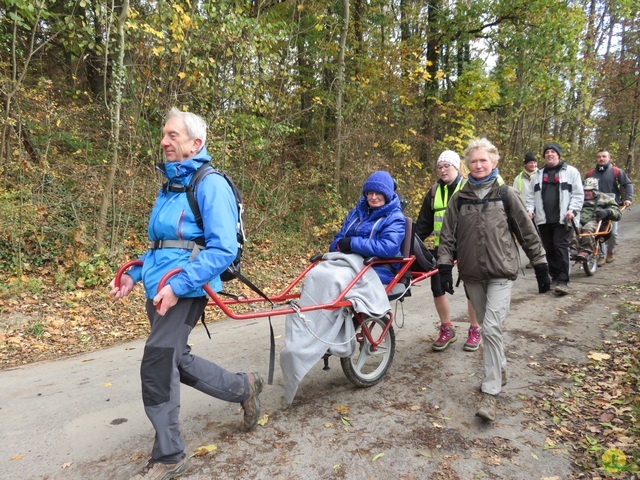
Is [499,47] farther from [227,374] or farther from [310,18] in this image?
[227,374]

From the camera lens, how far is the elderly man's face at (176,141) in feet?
8.38

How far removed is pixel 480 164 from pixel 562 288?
13.3ft

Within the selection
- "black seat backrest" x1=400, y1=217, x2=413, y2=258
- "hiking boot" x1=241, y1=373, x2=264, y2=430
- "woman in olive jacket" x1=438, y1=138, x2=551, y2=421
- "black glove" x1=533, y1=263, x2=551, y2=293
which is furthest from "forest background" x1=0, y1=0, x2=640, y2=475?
"hiking boot" x1=241, y1=373, x2=264, y2=430

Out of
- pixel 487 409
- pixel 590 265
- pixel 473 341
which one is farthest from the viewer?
pixel 590 265

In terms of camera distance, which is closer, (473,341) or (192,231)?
(192,231)

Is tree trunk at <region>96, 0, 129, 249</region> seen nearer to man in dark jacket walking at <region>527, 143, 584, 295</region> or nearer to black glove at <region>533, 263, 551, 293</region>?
black glove at <region>533, 263, 551, 293</region>

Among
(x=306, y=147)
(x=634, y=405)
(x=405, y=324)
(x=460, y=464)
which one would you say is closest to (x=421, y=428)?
(x=460, y=464)

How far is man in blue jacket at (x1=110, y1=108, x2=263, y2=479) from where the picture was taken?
8.00 ft

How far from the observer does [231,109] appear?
8.80m

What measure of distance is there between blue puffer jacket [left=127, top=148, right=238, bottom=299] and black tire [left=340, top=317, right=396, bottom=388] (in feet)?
5.40

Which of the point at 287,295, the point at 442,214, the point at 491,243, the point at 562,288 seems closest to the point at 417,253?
the point at 491,243

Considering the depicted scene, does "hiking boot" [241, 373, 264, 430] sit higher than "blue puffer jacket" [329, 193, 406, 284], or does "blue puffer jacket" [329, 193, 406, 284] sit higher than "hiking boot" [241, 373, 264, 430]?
"blue puffer jacket" [329, 193, 406, 284]

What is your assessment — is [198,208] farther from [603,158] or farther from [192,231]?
[603,158]

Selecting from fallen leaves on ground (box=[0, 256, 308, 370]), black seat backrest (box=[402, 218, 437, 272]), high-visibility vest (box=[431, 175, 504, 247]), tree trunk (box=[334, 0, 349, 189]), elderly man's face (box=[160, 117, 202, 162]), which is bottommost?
fallen leaves on ground (box=[0, 256, 308, 370])
